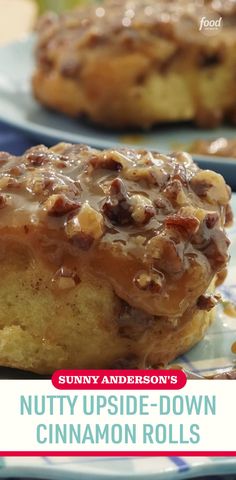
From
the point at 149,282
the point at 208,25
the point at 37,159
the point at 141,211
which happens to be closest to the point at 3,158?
the point at 37,159

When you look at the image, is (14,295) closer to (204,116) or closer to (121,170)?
(121,170)

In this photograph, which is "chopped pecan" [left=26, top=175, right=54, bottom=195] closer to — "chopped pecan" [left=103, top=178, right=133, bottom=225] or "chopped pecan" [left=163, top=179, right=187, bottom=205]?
"chopped pecan" [left=103, top=178, right=133, bottom=225]

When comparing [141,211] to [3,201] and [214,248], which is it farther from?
[3,201]

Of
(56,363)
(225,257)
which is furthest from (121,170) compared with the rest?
(56,363)

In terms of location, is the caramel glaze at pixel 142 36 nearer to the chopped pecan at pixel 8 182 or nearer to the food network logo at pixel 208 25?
the food network logo at pixel 208 25

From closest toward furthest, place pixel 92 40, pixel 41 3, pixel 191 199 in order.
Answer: pixel 191 199, pixel 92 40, pixel 41 3

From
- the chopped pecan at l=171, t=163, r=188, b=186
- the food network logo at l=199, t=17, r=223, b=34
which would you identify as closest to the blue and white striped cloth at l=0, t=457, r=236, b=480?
the chopped pecan at l=171, t=163, r=188, b=186
